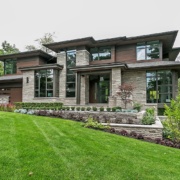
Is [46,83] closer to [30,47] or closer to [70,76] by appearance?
[70,76]

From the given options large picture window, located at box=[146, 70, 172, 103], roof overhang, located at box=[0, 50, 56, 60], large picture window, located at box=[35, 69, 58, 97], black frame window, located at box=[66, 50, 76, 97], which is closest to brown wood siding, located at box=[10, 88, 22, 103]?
large picture window, located at box=[35, 69, 58, 97]

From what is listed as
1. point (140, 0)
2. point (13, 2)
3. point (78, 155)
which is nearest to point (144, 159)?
point (78, 155)

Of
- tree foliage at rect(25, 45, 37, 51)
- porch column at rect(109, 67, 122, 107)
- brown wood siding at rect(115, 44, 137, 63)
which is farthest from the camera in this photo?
tree foliage at rect(25, 45, 37, 51)

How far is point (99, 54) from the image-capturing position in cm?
1856

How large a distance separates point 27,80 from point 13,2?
1031 cm

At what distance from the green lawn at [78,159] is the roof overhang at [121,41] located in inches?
493

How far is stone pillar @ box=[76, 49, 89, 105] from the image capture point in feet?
58.2

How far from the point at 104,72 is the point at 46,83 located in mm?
6383

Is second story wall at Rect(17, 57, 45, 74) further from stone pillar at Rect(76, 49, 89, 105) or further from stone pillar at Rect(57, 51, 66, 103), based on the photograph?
stone pillar at Rect(76, 49, 89, 105)

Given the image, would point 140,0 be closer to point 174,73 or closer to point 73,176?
point 174,73

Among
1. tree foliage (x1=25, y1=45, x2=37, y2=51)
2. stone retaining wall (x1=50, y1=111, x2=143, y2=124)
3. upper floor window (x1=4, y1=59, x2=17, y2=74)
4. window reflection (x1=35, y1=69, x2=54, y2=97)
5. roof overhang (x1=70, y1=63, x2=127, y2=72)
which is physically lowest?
stone retaining wall (x1=50, y1=111, x2=143, y2=124)

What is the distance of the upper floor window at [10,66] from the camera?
74.1 feet

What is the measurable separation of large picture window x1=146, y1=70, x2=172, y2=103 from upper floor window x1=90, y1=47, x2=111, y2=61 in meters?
4.65

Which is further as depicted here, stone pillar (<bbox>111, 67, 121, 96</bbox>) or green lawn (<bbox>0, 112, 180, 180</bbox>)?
stone pillar (<bbox>111, 67, 121, 96</bbox>)
